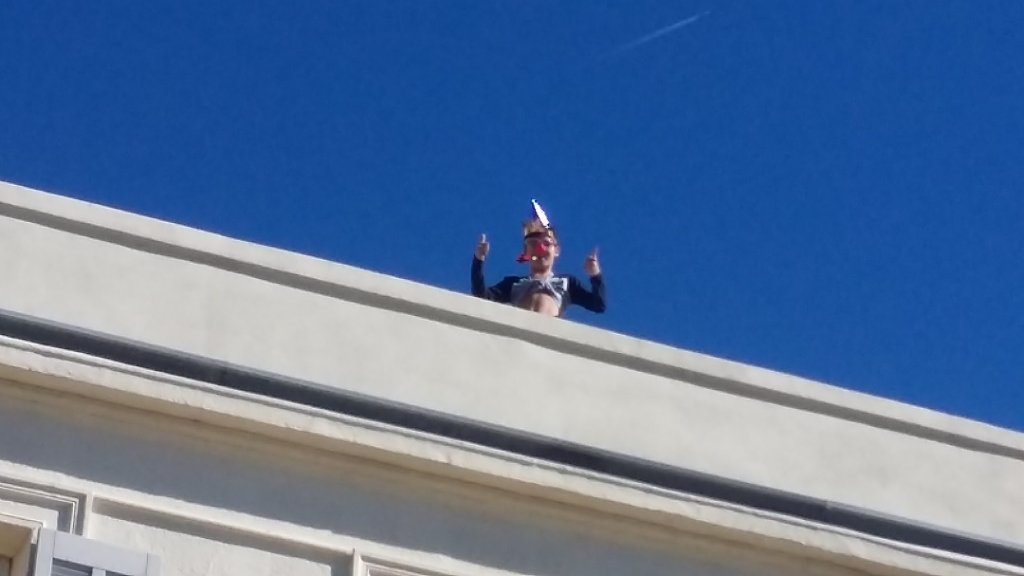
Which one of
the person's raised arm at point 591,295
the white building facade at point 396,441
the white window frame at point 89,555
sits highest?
the person's raised arm at point 591,295

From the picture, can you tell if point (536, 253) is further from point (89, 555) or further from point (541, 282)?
point (89, 555)

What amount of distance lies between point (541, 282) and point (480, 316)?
7.13 ft

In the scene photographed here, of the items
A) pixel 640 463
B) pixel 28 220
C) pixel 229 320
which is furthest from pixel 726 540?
pixel 28 220

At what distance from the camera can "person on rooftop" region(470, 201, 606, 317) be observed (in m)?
16.1

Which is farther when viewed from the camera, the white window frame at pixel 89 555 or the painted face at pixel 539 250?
the painted face at pixel 539 250

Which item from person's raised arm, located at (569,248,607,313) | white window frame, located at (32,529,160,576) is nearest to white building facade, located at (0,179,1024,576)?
white window frame, located at (32,529,160,576)

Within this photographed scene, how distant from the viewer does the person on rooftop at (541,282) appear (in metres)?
16.1

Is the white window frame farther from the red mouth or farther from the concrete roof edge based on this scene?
the red mouth

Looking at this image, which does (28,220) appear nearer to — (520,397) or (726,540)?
(520,397)

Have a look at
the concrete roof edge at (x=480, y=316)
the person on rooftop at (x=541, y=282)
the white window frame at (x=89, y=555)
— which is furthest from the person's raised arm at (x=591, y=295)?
the white window frame at (x=89, y=555)

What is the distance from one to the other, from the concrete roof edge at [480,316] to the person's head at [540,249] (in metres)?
2.29

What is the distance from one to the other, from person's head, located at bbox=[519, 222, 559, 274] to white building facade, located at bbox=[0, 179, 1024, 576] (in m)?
2.31

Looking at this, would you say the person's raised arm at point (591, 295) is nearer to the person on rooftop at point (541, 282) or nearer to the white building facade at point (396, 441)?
the person on rooftop at point (541, 282)

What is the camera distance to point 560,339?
1416 cm
